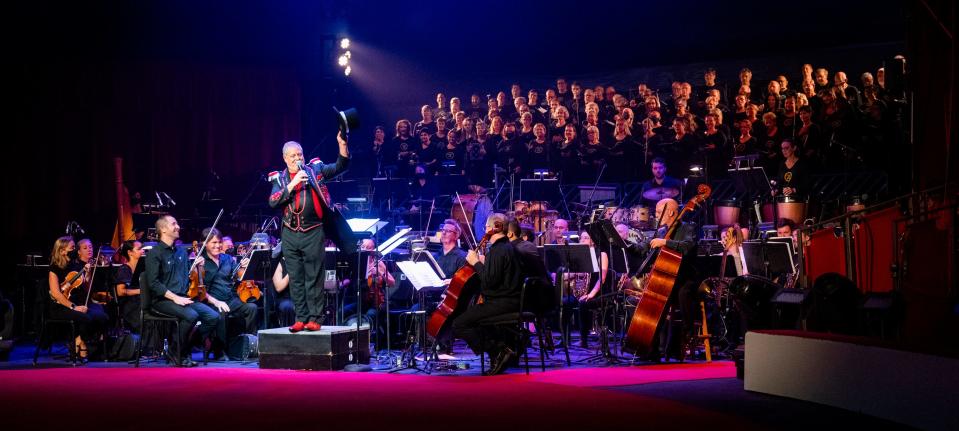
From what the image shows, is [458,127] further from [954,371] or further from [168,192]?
[954,371]

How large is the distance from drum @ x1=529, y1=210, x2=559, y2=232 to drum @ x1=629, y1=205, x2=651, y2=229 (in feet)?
4.02

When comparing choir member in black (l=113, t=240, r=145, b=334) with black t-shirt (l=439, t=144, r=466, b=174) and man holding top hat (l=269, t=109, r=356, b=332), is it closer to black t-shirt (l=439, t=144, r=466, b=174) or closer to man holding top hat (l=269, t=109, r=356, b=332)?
man holding top hat (l=269, t=109, r=356, b=332)

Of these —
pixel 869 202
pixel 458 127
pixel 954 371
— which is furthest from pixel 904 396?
pixel 458 127

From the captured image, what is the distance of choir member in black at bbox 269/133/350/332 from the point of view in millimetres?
8680

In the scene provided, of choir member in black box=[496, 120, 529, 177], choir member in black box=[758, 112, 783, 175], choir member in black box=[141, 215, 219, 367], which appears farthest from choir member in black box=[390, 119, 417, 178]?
choir member in black box=[141, 215, 219, 367]

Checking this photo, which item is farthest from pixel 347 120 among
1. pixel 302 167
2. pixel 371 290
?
pixel 371 290

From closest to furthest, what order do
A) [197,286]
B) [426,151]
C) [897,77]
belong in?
[197,286] → [897,77] → [426,151]

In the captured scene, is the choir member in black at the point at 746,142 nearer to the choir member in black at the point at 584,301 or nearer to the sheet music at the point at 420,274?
the choir member in black at the point at 584,301

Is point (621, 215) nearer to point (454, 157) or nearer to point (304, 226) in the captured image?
point (454, 157)

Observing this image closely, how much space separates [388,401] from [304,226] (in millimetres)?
2822

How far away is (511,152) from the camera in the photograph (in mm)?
15844

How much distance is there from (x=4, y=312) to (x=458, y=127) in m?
8.64

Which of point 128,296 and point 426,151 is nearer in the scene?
point 128,296

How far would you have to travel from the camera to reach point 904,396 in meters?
5.74
